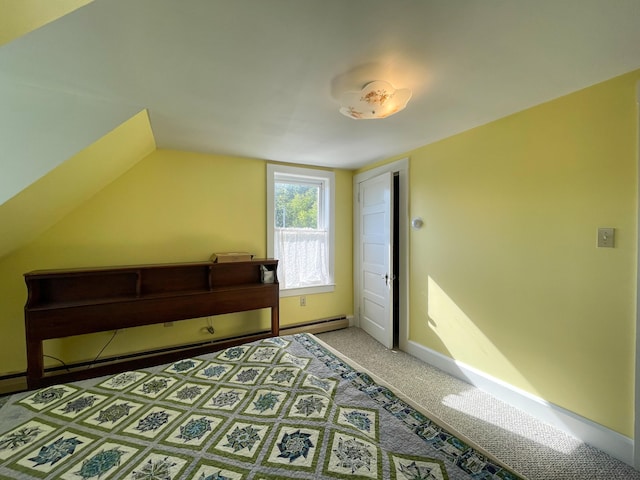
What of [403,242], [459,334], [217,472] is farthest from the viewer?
[403,242]

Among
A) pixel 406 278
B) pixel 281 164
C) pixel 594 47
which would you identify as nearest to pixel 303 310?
pixel 406 278

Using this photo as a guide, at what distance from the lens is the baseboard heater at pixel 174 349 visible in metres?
Answer: 2.15

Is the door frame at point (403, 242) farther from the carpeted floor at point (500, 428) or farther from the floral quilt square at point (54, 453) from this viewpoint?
the floral quilt square at point (54, 453)

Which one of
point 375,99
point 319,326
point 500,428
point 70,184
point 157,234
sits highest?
point 375,99

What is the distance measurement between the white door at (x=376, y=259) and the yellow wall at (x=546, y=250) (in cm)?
51

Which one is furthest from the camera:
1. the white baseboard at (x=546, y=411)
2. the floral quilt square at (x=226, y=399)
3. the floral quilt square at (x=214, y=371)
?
the white baseboard at (x=546, y=411)

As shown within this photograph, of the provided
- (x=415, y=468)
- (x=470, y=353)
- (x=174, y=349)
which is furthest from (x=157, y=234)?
(x=470, y=353)

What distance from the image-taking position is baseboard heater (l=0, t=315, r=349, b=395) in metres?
2.15

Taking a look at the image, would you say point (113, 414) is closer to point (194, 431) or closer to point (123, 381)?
Result: point (123, 381)

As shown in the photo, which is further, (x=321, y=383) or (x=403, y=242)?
(x=403, y=242)

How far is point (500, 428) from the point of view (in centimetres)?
177

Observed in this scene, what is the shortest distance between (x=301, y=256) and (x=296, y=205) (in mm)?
672

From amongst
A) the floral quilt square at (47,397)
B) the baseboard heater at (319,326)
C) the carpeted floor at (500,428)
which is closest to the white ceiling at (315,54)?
the floral quilt square at (47,397)

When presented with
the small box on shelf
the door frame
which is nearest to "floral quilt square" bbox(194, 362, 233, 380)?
the small box on shelf
